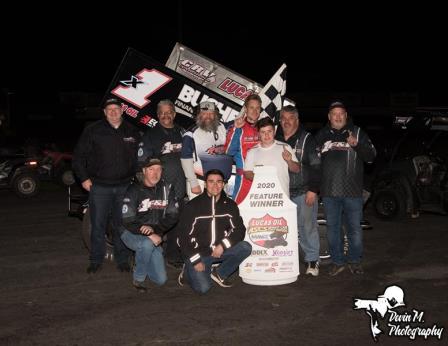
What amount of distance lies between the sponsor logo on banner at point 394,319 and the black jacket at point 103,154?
302 cm

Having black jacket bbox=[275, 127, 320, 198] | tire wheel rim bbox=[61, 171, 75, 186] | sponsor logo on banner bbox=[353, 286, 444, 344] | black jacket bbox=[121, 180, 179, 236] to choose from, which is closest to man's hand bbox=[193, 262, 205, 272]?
black jacket bbox=[121, 180, 179, 236]

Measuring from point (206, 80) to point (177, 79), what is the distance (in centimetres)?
73

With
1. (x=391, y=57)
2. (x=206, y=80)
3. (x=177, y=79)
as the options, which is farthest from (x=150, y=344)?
(x=391, y=57)

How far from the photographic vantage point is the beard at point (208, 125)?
7020mm

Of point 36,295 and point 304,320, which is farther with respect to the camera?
point 36,295

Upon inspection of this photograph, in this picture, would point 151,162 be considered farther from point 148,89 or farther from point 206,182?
point 148,89

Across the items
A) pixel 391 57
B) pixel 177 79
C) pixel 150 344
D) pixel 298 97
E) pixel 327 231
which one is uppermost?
pixel 391 57

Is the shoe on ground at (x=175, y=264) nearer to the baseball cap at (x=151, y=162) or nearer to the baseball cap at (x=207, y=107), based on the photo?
the baseball cap at (x=151, y=162)

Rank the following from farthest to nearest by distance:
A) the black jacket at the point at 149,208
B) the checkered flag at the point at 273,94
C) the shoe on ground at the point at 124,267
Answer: the checkered flag at the point at 273,94, the shoe on ground at the point at 124,267, the black jacket at the point at 149,208

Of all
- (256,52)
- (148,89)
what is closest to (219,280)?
(148,89)

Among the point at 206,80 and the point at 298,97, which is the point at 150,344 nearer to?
the point at 206,80

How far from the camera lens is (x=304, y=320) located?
5473 millimetres

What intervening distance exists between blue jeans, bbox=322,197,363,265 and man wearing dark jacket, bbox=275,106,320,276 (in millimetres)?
161

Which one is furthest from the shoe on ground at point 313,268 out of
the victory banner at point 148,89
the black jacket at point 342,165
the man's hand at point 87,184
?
the man's hand at point 87,184
